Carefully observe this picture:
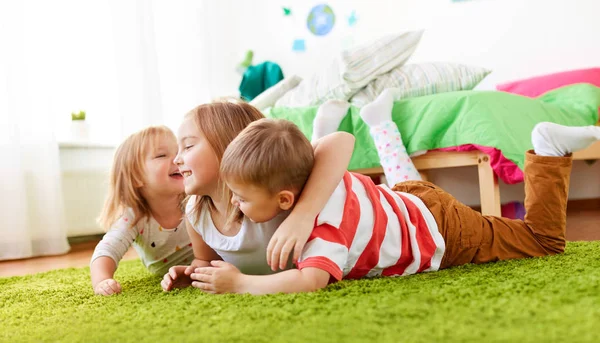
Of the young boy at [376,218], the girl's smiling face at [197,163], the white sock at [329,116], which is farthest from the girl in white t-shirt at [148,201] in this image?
the white sock at [329,116]

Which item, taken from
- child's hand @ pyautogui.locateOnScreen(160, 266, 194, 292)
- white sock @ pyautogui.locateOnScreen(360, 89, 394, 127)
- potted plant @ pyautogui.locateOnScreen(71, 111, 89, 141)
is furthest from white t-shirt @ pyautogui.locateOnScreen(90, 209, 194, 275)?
potted plant @ pyautogui.locateOnScreen(71, 111, 89, 141)

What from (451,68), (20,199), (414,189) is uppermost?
(451,68)

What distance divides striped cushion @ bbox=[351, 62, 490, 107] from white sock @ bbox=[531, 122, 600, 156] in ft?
3.50

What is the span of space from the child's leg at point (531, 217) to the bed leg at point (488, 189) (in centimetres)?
66

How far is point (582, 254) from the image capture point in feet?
4.01

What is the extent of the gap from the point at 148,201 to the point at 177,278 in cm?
34

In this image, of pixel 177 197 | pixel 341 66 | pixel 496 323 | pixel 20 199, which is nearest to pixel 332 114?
pixel 341 66

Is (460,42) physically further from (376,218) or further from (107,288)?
(107,288)

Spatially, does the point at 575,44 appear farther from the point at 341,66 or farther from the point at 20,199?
the point at 20,199

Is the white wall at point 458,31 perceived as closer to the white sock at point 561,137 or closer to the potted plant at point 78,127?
the potted plant at point 78,127

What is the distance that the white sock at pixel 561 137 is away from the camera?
1133mm

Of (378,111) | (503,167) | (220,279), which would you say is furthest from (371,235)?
(378,111)

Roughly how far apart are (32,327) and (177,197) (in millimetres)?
599

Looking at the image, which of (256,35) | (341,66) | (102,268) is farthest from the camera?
(256,35)
